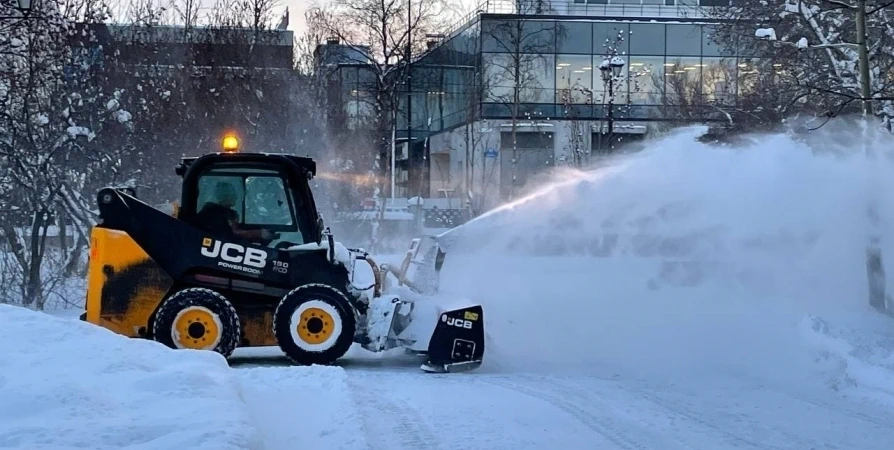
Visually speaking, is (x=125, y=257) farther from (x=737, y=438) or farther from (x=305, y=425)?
(x=737, y=438)

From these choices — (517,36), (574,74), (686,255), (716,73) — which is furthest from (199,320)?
(574,74)

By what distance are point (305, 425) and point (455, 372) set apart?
10.9 ft

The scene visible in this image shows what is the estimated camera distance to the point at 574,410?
8.57 metres

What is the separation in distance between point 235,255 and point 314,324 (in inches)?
45.4

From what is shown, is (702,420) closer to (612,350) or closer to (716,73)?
(612,350)

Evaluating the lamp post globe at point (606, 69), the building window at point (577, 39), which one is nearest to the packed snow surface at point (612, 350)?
the lamp post globe at point (606, 69)

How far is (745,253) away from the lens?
14.2 meters

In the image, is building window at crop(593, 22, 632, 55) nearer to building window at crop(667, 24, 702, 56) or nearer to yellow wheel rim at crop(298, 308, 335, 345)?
building window at crop(667, 24, 702, 56)

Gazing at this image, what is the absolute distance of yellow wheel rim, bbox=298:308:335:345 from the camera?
10781 millimetres

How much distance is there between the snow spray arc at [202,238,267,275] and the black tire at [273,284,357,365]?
1.67 feet

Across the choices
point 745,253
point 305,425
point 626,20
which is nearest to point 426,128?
point 626,20

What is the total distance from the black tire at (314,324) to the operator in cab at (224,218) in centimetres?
82

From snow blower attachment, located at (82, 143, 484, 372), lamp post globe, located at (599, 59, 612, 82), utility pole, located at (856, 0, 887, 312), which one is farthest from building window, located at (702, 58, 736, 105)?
snow blower attachment, located at (82, 143, 484, 372)

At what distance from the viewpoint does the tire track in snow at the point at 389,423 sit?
7.25 meters
